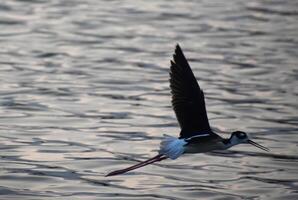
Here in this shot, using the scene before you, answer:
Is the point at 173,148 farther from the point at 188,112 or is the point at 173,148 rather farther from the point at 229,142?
the point at 229,142

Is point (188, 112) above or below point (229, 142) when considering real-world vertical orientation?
above

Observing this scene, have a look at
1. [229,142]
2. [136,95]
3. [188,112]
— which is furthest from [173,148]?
[136,95]

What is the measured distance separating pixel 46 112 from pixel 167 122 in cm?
142

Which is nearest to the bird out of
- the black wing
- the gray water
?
the black wing

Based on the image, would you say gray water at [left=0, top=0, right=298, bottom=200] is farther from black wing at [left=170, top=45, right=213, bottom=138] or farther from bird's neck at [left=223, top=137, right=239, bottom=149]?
black wing at [left=170, top=45, right=213, bottom=138]

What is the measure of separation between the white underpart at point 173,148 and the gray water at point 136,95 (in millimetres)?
504

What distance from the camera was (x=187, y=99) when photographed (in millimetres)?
9039

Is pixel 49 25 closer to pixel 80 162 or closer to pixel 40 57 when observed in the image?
pixel 40 57

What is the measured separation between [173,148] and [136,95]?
4.42 m

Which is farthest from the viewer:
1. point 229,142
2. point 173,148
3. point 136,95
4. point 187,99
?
point 136,95

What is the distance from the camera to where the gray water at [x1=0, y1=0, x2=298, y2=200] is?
9.68 m

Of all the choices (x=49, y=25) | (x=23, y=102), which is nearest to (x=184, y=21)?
(x=49, y=25)

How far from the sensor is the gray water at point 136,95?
31.8ft

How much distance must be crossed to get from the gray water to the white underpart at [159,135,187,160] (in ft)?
1.65
